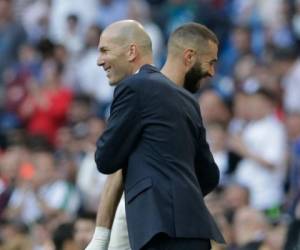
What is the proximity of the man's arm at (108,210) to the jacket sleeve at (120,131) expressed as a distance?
0.22 m

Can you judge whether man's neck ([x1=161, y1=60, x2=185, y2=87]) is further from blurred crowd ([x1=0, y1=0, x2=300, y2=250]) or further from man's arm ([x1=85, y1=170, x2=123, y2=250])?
blurred crowd ([x1=0, y1=0, x2=300, y2=250])

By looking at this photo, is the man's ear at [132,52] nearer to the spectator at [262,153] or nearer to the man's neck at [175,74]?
the man's neck at [175,74]

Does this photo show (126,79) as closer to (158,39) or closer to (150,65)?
(150,65)

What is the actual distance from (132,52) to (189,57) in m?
0.28

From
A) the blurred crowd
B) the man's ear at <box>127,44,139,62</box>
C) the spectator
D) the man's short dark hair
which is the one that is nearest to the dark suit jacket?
the man's ear at <box>127,44,139,62</box>

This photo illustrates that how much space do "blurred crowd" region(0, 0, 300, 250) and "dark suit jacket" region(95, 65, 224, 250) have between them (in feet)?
9.20

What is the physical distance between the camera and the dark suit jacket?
6.13m

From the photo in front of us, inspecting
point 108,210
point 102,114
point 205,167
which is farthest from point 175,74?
point 102,114

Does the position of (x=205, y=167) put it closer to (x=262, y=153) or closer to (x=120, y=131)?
(x=120, y=131)

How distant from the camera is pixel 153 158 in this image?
20.3ft

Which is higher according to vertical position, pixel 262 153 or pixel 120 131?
pixel 120 131

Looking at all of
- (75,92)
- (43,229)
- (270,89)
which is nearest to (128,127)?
(43,229)

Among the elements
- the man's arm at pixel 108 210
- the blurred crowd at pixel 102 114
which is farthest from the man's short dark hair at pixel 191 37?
the blurred crowd at pixel 102 114

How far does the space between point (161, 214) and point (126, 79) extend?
2.16 ft
